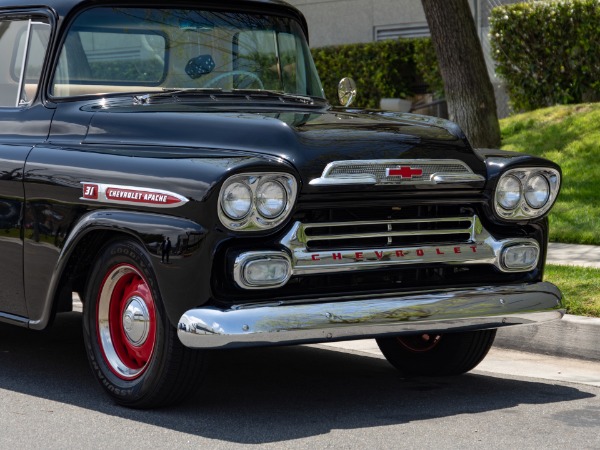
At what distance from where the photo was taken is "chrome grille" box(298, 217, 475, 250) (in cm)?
534

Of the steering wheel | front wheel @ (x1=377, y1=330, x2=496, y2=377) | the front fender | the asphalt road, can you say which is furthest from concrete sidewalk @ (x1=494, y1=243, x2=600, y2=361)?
the front fender

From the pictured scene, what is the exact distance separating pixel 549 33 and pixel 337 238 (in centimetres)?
1002

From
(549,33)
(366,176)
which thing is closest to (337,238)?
(366,176)

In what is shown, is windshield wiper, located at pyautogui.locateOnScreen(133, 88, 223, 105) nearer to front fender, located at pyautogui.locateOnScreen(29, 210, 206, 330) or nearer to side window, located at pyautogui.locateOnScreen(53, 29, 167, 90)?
side window, located at pyautogui.locateOnScreen(53, 29, 167, 90)

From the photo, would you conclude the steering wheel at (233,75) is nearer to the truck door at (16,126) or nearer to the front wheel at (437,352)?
the truck door at (16,126)

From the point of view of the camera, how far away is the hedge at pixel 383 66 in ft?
58.3

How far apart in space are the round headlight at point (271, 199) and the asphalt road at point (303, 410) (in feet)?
2.99

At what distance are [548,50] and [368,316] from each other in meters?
10.2

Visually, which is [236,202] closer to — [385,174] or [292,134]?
[292,134]

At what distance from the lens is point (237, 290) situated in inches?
205

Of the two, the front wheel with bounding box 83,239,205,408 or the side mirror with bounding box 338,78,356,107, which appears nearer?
the front wheel with bounding box 83,239,205,408

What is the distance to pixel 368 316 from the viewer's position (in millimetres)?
5266

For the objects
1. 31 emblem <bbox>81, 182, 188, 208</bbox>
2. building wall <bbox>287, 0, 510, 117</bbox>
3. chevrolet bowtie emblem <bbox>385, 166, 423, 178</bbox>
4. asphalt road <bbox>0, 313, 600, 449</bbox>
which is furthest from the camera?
building wall <bbox>287, 0, 510, 117</bbox>

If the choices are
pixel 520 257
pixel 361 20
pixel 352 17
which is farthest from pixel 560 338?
pixel 352 17
